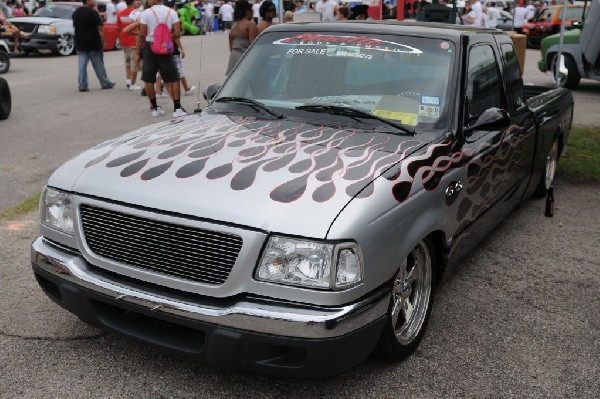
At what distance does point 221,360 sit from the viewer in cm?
274

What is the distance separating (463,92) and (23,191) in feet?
14.9

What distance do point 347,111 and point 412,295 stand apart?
1124mm

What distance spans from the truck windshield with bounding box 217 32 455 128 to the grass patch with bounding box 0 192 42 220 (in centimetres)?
251

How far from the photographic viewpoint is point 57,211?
3.25 m

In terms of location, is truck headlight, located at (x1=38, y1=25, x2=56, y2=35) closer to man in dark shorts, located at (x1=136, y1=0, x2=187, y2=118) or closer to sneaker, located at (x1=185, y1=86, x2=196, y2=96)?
sneaker, located at (x1=185, y1=86, x2=196, y2=96)

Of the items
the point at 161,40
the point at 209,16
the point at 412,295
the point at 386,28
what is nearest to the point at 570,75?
the point at 161,40

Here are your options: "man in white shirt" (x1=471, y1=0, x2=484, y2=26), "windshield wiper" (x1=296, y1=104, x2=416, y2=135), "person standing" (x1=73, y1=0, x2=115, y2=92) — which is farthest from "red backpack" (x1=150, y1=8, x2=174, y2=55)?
"man in white shirt" (x1=471, y1=0, x2=484, y2=26)

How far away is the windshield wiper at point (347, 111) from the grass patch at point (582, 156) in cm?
445

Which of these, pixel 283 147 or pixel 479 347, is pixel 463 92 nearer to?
pixel 283 147

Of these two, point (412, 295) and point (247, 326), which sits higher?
point (247, 326)

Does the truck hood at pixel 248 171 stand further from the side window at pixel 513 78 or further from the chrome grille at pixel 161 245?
the side window at pixel 513 78

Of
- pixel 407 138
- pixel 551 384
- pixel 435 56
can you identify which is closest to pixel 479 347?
pixel 551 384

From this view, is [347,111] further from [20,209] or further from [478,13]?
[478,13]

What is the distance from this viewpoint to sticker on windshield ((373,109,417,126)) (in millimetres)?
3740
